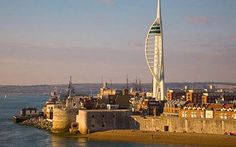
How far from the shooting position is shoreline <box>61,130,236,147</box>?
1797 inches

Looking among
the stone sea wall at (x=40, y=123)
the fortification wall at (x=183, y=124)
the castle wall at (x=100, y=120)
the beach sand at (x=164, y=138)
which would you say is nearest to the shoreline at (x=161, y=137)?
the beach sand at (x=164, y=138)

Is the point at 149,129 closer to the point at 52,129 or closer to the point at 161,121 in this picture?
the point at 161,121

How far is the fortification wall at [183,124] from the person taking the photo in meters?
48.3

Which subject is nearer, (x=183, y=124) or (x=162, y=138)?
(x=162, y=138)

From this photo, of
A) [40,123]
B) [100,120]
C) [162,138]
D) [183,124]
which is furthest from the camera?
[40,123]

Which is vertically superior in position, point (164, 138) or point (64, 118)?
point (64, 118)

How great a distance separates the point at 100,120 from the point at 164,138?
25.9 ft

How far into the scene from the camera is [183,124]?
167 feet

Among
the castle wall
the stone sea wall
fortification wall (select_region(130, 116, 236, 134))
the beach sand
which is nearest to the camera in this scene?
the beach sand

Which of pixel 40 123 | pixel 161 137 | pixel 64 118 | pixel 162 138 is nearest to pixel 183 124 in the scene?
pixel 161 137

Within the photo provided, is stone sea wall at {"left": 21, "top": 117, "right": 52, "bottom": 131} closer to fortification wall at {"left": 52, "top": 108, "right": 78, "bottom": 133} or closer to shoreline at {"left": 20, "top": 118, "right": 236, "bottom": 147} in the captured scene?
fortification wall at {"left": 52, "top": 108, "right": 78, "bottom": 133}

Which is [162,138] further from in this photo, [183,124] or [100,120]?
[100,120]

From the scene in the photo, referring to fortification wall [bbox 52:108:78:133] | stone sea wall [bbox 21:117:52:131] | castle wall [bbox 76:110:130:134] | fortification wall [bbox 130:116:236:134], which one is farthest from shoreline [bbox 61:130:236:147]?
stone sea wall [bbox 21:117:52:131]

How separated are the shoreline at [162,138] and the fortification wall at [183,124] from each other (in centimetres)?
153
